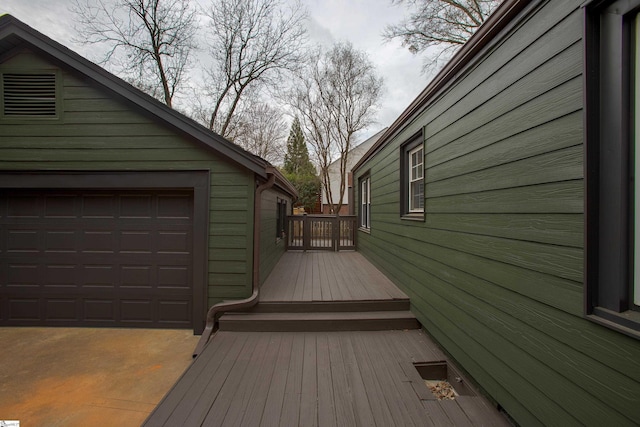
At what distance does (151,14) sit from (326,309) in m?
12.2

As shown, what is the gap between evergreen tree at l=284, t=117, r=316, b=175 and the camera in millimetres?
20453

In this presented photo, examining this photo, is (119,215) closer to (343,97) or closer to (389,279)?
(389,279)

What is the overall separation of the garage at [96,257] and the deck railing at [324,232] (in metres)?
4.61

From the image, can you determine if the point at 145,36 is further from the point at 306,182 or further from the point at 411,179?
the point at 306,182

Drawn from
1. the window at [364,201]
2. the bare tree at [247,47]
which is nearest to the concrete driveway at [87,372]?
the window at [364,201]

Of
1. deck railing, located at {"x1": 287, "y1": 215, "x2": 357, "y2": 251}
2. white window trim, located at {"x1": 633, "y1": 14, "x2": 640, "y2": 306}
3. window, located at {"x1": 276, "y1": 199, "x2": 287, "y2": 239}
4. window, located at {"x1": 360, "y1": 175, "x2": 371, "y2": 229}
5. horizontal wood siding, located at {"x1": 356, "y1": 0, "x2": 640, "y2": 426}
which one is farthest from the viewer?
deck railing, located at {"x1": 287, "y1": 215, "x2": 357, "y2": 251}

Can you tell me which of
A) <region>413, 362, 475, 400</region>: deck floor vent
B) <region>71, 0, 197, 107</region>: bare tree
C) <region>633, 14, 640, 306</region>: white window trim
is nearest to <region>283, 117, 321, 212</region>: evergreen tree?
<region>71, 0, 197, 107</region>: bare tree

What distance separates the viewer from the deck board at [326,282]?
378 cm

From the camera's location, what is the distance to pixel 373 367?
8.52 ft

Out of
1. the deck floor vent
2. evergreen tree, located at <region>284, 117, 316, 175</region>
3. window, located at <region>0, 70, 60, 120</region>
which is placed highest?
evergreen tree, located at <region>284, 117, 316, 175</region>

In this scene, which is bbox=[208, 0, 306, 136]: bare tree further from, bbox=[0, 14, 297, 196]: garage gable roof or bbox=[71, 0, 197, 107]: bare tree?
bbox=[0, 14, 297, 196]: garage gable roof

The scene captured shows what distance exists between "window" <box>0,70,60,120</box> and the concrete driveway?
2966 mm

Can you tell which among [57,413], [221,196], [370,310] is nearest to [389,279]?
[370,310]

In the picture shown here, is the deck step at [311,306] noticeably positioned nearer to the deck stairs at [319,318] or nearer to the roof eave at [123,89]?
the deck stairs at [319,318]
